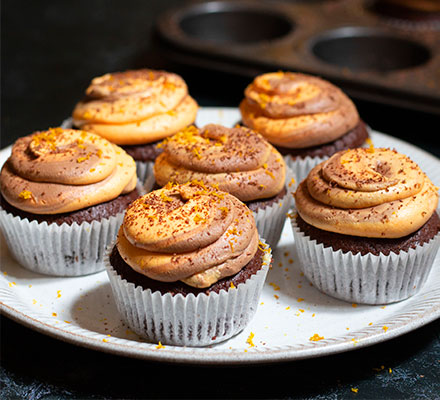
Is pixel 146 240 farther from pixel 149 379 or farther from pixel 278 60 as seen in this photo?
pixel 278 60

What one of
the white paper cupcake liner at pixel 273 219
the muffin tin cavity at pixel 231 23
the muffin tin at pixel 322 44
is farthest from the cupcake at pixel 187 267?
the muffin tin cavity at pixel 231 23

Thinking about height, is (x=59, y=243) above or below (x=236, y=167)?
below

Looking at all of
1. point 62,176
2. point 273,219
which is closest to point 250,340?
point 273,219

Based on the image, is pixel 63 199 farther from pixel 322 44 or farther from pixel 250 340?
pixel 322 44

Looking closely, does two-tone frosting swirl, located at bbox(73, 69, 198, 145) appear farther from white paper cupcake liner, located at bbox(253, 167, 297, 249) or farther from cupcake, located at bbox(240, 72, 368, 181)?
white paper cupcake liner, located at bbox(253, 167, 297, 249)

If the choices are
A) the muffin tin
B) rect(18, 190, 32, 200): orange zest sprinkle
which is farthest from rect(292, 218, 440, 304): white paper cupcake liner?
the muffin tin

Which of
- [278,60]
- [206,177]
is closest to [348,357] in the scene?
[206,177]

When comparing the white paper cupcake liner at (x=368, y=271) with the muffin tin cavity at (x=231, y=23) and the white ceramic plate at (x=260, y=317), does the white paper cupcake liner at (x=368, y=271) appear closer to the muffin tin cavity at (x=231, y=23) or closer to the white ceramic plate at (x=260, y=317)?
the white ceramic plate at (x=260, y=317)
